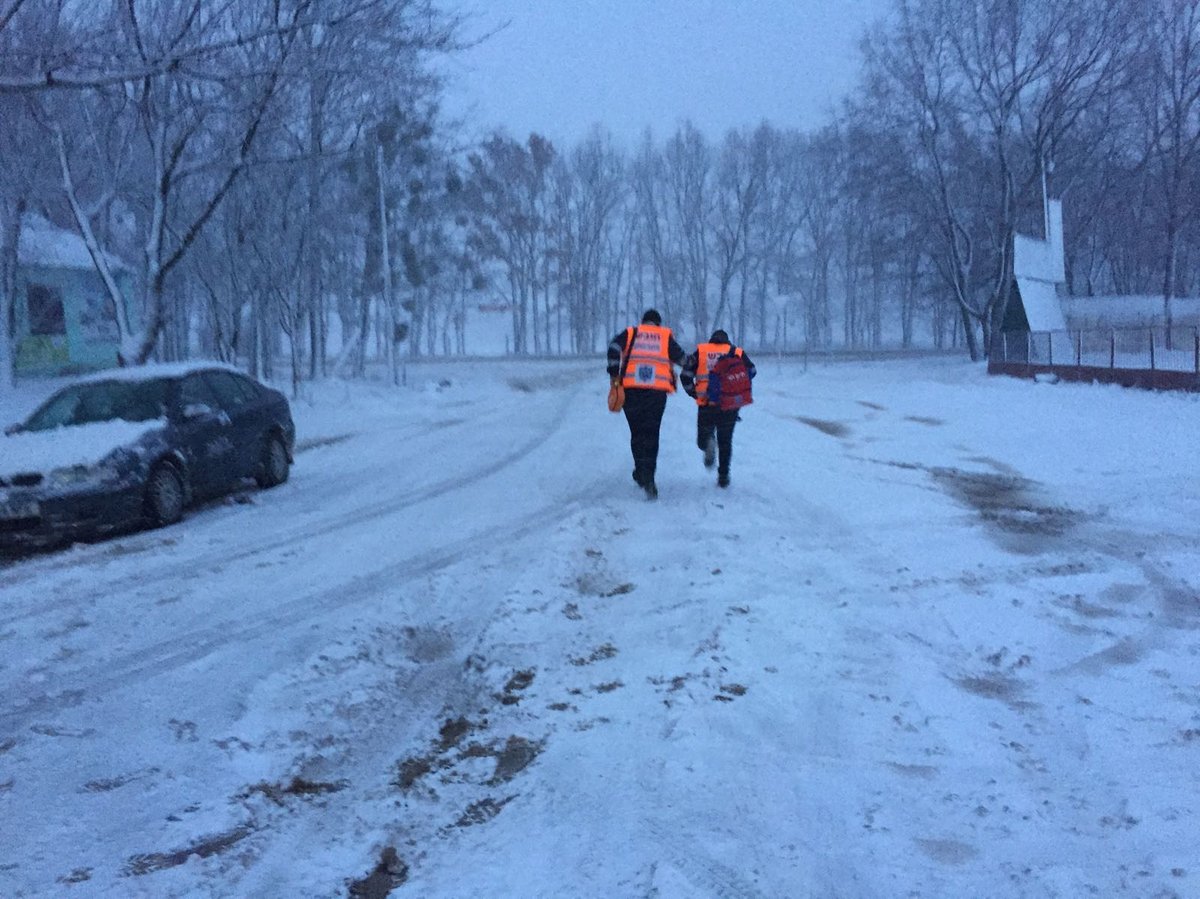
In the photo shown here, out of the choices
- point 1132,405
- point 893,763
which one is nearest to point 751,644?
point 893,763

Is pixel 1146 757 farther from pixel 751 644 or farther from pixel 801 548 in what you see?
pixel 801 548

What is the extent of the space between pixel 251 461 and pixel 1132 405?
62.8 ft

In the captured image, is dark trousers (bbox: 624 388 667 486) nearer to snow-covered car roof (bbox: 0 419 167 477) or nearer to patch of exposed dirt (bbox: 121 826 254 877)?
snow-covered car roof (bbox: 0 419 167 477)

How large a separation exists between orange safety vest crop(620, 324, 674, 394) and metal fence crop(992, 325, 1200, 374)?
1858 centimetres

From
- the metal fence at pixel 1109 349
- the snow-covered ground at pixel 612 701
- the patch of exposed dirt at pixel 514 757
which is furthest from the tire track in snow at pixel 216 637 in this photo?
the metal fence at pixel 1109 349

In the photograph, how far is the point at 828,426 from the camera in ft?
65.5

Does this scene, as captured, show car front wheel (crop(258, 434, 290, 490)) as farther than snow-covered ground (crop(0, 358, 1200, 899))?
Answer: Yes

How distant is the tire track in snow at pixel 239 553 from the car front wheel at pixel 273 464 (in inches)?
85.1

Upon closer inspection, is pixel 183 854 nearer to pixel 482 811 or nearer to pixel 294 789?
pixel 294 789

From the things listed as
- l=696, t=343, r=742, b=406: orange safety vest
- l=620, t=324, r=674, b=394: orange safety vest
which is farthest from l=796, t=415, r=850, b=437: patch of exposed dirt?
l=620, t=324, r=674, b=394: orange safety vest

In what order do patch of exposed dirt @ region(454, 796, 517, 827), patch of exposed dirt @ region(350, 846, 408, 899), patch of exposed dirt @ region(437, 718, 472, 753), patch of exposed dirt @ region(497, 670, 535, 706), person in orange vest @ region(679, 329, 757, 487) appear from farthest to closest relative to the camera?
person in orange vest @ region(679, 329, 757, 487)
patch of exposed dirt @ region(497, 670, 535, 706)
patch of exposed dirt @ region(437, 718, 472, 753)
patch of exposed dirt @ region(454, 796, 517, 827)
patch of exposed dirt @ region(350, 846, 408, 899)

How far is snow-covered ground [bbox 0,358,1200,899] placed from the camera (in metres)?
3.53

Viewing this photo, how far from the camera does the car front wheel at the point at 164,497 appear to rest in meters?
9.32

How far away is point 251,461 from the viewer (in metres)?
11.4
